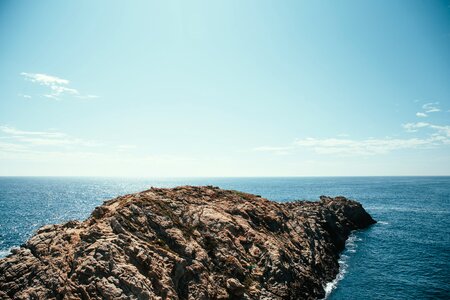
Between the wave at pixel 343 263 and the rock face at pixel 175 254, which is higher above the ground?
the rock face at pixel 175 254

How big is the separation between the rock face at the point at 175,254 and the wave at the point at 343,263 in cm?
110

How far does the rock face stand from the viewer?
26.4 meters

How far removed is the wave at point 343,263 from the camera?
154 feet

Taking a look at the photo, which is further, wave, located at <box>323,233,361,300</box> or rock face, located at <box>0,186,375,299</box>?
wave, located at <box>323,233,361,300</box>

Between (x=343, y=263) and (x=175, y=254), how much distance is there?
4003cm

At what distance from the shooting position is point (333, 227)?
76250mm

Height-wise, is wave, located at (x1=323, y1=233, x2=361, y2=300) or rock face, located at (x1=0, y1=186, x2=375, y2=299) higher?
rock face, located at (x1=0, y1=186, x2=375, y2=299)

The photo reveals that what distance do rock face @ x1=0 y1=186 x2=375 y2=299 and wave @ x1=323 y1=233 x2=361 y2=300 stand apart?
1.10m

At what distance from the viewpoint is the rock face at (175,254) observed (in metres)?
26.4

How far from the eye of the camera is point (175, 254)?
35062mm

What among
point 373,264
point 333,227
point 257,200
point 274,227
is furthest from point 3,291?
point 333,227

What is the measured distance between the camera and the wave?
4684cm

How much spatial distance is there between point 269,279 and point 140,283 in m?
18.3

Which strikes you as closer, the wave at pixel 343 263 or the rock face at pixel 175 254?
the rock face at pixel 175 254
